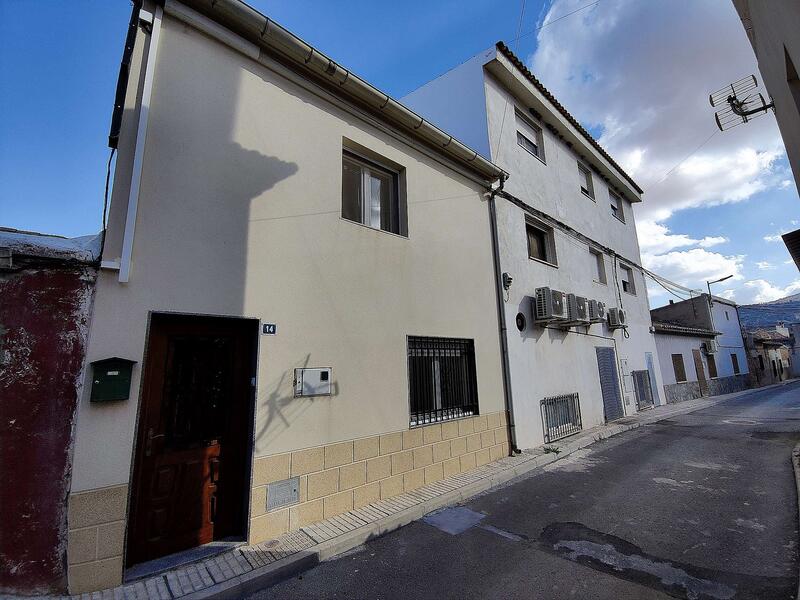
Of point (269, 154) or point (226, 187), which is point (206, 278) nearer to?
point (226, 187)

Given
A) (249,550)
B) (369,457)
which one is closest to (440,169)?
(369,457)

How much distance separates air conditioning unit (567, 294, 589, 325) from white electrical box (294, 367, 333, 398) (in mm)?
6006

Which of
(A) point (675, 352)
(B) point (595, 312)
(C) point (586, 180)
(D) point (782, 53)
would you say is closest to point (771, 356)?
(A) point (675, 352)

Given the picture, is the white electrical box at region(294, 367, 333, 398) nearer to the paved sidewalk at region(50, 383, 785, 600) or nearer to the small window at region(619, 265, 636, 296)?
the paved sidewalk at region(50, 383, 785, 600)

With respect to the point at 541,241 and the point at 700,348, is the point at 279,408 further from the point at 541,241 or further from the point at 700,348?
the point at 700,348

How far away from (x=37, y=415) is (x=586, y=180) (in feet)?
44.8

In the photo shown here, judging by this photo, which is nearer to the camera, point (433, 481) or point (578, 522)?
point (578, 522)

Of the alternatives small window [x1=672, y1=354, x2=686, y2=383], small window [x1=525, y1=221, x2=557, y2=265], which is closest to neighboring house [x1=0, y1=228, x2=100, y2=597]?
small window [x1=525, y1=221, x2=557, y2=265]

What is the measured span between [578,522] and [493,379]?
108 inches

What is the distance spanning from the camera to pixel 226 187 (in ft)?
12.5

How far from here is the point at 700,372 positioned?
16.6m

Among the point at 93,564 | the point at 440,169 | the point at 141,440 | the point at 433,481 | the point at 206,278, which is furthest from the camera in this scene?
the point at 440,169

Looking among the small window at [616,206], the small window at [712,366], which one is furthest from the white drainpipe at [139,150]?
the small window at [712,366]

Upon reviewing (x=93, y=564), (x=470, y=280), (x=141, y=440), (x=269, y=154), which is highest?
(x=269, y=154)
